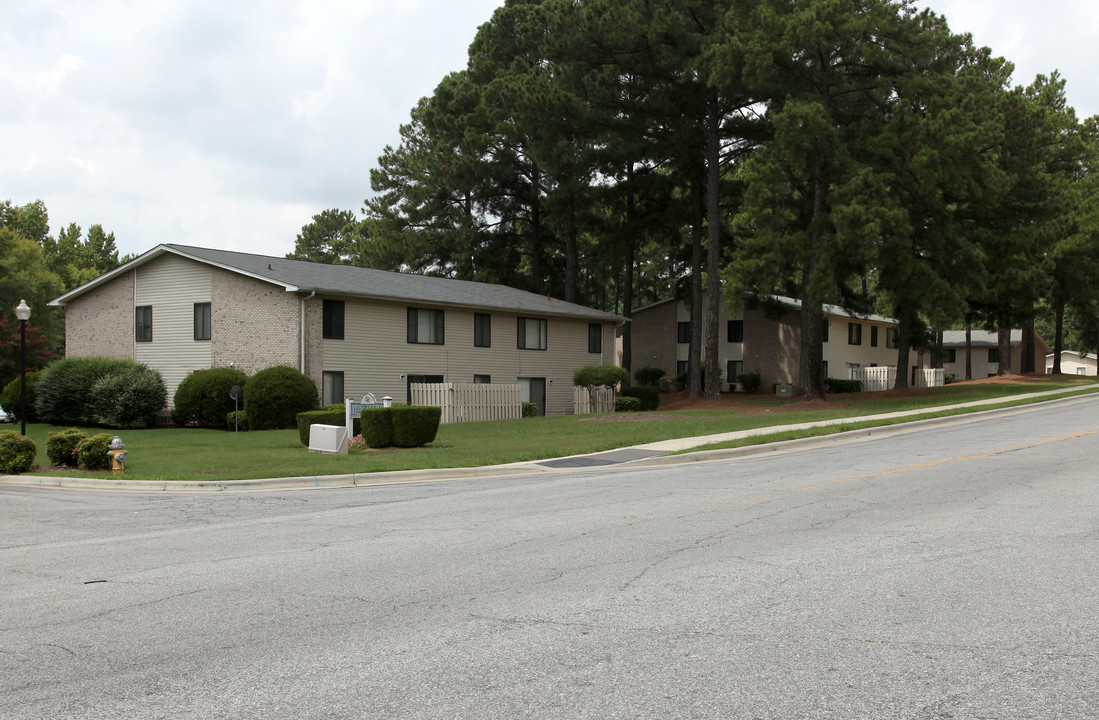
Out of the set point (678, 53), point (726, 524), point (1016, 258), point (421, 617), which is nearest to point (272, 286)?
point (678, 53)

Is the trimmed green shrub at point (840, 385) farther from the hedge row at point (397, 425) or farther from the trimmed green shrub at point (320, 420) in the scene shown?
the hedge row at point (397, 425)

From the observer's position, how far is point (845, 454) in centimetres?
1716

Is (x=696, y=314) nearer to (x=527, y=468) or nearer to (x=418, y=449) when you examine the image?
(x=418, y=449)

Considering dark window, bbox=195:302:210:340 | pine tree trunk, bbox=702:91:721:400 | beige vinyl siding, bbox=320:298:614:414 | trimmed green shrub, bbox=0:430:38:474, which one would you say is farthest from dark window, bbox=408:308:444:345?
trimmed green shrub, bbox=0:430:38:474

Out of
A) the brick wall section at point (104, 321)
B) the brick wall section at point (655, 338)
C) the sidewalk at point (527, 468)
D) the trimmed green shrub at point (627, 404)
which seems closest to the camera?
the sidewalk at point (527, 468)

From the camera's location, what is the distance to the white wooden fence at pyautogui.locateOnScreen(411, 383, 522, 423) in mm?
31219

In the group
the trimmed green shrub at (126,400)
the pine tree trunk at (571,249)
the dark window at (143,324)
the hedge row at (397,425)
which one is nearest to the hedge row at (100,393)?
the trimmed green shrub at (126,400)

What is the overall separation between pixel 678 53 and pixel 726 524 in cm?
3178

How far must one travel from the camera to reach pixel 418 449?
19.5 meters

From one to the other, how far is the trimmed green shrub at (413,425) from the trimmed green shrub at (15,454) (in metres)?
7.10

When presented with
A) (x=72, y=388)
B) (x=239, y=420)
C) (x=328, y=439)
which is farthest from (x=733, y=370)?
(x=328, y=439)

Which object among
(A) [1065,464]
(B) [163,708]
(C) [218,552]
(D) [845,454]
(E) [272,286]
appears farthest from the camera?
(E) [272,286]

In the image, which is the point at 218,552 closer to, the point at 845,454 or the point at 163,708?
the point at 163,708

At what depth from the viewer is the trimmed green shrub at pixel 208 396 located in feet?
96.6
